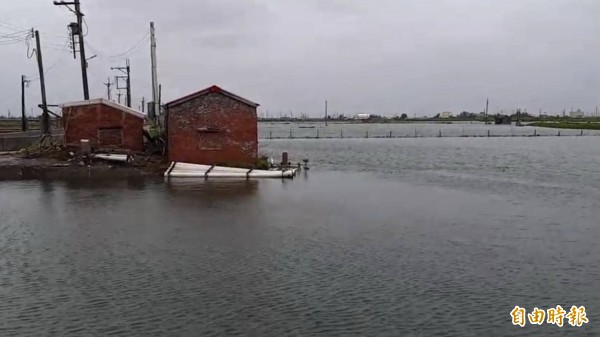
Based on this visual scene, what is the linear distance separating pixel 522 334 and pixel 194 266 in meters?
6.12

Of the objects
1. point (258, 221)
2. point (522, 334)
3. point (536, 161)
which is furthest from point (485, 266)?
point (536, 161)

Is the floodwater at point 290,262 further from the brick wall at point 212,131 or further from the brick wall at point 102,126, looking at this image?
the brick wall at point 102,126

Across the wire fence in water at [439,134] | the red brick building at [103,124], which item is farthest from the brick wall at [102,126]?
the wire fence in water at [439,134]

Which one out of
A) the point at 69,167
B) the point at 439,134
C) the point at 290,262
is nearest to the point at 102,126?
the point at 69,167

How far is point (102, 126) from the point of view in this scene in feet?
103

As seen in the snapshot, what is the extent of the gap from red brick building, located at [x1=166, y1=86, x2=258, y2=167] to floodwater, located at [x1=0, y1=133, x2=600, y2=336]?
7230mm

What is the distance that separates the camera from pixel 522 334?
7906 millimetres

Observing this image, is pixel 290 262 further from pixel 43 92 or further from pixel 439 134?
pixel 439 134

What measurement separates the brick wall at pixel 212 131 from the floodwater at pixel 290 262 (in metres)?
7.21

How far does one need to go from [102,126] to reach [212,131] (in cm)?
711

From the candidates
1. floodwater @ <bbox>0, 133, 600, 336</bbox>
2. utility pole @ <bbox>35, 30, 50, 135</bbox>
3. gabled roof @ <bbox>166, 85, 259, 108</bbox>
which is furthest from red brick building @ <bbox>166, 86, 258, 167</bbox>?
utility pole @ <bbox>35, 30, 50, 135</bbox>

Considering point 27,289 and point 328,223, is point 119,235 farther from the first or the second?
point 328,223

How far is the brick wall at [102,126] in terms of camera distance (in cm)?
3114

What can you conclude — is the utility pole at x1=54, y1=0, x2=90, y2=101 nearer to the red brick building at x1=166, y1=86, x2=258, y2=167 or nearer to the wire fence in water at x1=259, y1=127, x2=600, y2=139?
the red brick building at x1=166, y1=86, x2=258, y2=167
